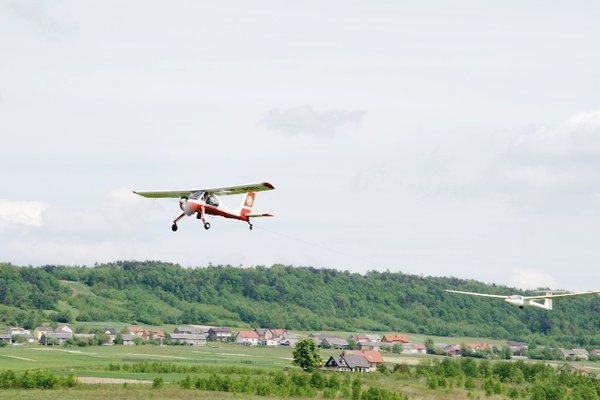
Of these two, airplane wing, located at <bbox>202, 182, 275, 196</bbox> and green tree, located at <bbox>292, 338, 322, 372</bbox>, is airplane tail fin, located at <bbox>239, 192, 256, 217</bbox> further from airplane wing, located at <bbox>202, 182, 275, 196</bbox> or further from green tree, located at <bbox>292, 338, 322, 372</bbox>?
green tree, located at <bbox>292, 338, 322, 372</bbox>

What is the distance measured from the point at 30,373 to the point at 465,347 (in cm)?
10309

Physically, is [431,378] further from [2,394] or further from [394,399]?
[2,394]

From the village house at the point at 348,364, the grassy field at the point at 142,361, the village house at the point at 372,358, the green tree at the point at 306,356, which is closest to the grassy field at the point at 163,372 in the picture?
the grassy field at the point at 142,361

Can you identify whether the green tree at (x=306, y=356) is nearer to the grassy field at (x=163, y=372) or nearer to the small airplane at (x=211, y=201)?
the grassy field at (x=163, y=372)

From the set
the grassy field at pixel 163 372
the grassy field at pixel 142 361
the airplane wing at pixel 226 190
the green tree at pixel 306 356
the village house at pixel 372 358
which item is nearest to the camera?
the airplane wing at pixel 226 190

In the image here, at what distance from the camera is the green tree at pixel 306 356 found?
5561 inches

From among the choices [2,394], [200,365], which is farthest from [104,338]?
[2,394]

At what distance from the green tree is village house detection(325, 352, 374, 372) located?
23.0ft

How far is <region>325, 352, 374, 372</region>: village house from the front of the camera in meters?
150

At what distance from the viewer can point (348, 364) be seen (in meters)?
151

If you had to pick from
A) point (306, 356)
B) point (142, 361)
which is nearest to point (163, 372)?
point (142, 361)

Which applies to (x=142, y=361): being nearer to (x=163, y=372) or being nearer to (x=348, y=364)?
(x=163, y=372)

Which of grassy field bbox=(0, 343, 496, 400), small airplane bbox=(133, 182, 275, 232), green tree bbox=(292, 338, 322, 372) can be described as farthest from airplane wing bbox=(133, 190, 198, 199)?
green tree bbox=(292, 338, 322, 372)

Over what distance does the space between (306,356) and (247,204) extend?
220 feet
